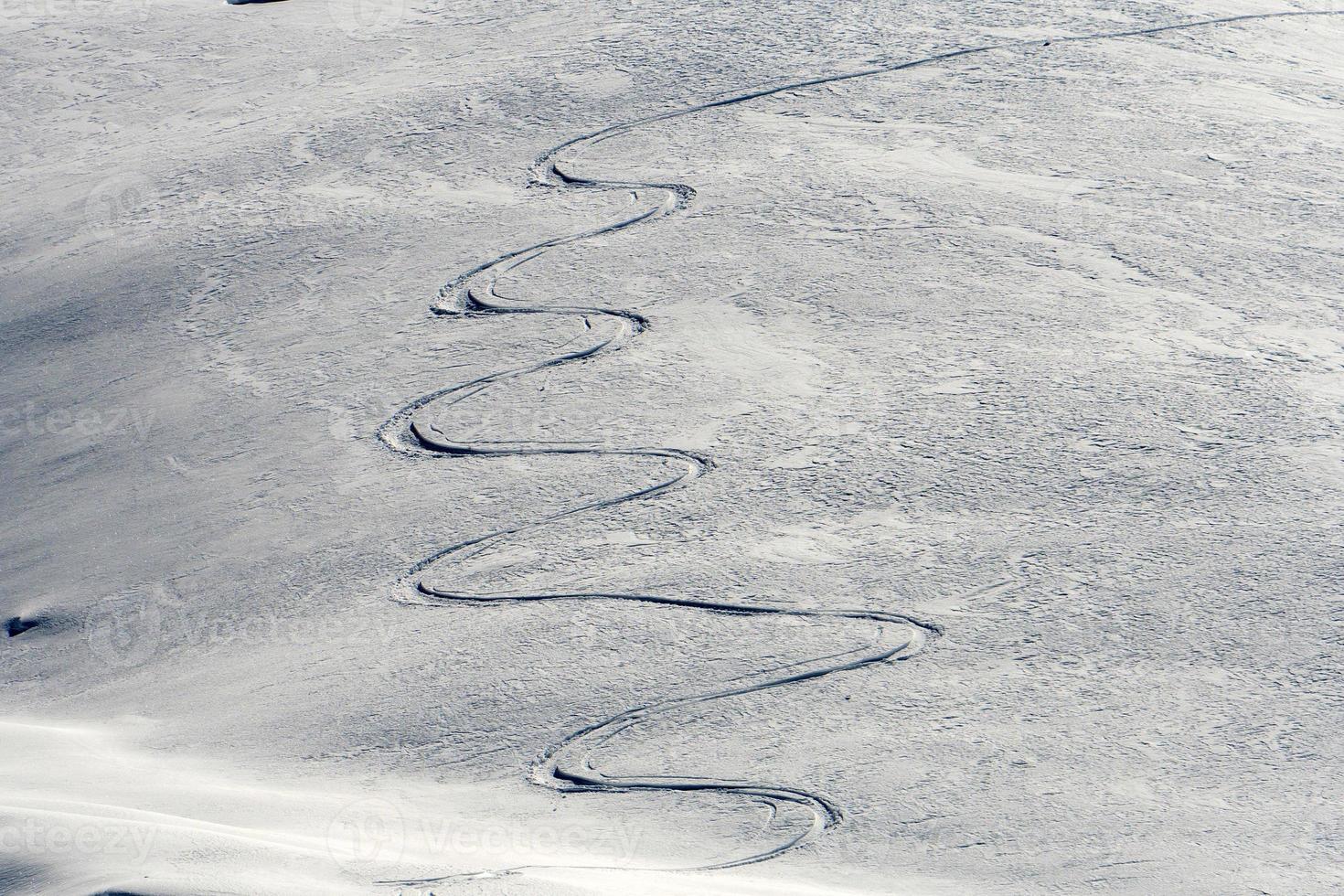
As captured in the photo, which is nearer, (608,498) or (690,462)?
(608,498)

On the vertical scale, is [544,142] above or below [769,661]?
above

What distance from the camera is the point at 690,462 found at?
13.7 ft

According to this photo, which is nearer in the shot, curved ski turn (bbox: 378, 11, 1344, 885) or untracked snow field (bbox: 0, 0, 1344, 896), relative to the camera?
untracked snow field (bbox: 0, 0, 1344, 896)

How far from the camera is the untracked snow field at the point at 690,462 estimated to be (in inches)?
115

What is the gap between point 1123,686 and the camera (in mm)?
3287

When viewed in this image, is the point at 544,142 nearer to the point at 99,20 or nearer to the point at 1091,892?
the point at 99,20

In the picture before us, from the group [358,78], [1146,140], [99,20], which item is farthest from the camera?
[99,20]

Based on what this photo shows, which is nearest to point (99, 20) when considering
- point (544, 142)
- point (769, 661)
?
point (544, 142)

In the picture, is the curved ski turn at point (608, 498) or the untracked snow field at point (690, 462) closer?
the untracked snow field at point (690, 462)

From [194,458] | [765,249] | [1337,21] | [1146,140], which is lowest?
[194,458]

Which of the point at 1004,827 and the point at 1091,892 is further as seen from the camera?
the point at 1004,827

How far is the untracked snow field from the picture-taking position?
2932 mm

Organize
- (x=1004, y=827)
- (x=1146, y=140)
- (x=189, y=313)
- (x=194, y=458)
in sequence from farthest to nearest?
1. (x=1146, y=140)
2. (x=189, y=313)
3. (x=194, y=458)
4. (x=1004, y=827)

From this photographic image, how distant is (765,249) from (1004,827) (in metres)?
2.77
